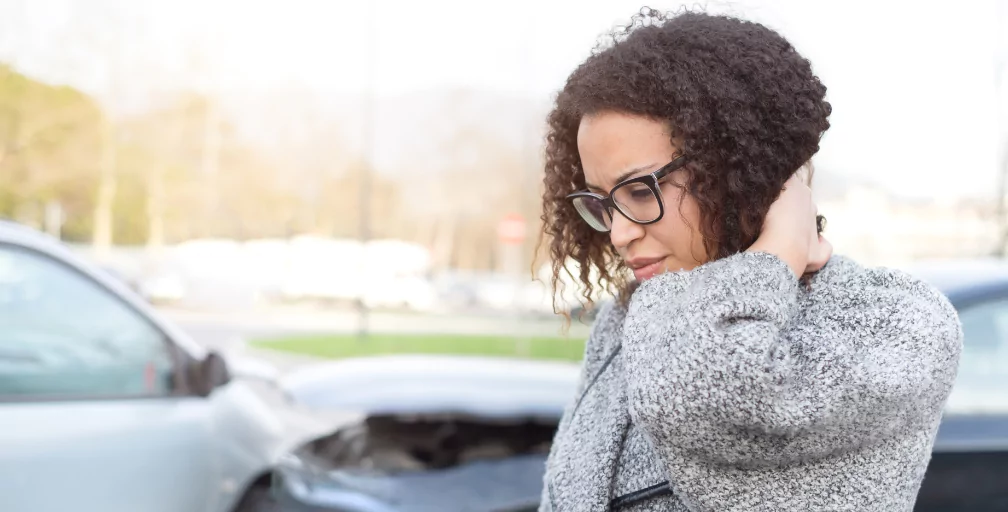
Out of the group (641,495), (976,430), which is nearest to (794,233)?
(641,495)

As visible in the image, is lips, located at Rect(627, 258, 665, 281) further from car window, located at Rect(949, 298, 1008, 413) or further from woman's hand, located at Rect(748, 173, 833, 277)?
car window, located at Rect(949, 298, 1008, 413)

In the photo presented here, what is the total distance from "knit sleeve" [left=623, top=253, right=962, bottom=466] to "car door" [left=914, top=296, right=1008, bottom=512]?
1.68 meters

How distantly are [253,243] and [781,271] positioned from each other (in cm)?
2584

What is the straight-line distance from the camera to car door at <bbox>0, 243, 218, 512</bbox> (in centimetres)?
218

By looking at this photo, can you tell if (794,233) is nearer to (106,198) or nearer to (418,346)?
(418,346)

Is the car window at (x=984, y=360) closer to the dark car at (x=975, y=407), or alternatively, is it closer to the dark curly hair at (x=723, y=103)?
the dark car at (x=975, y=407)

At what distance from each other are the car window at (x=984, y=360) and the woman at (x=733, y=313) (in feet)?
6.22

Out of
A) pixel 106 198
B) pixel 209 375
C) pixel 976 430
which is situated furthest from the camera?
pixel 106 198

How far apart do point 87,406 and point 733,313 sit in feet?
6.86

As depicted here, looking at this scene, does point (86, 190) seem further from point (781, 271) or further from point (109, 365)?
point (781, 271)

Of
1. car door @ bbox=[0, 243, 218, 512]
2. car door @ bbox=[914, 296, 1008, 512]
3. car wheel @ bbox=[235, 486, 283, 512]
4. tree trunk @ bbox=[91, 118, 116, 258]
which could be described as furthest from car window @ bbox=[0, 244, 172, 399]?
tree trunk @ bbox=[91, 118, 116, 258]

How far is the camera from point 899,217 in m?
14.7

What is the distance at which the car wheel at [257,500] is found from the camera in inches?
108

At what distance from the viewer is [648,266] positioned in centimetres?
112
